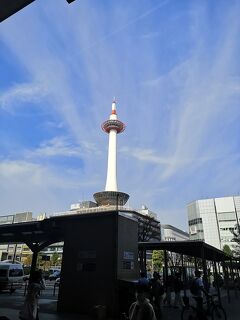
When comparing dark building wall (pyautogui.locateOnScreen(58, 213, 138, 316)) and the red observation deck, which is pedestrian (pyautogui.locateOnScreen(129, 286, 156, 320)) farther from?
the red observation deck

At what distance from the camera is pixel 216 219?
Result: 325 feet

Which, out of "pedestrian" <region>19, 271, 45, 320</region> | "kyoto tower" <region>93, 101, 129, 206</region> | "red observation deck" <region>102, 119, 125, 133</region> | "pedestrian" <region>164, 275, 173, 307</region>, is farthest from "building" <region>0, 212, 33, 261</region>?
"pedestrian" <region>19, 271, 45, 320</region>

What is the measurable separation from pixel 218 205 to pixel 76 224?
9468cm

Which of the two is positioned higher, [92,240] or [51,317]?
[92,240]

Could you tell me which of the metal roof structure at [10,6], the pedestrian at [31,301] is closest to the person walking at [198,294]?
the pedestrian at [31,301]

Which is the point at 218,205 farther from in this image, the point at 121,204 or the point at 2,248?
the point at 2,248

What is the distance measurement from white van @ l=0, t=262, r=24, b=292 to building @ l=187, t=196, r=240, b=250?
83.2m

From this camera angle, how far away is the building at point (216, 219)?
96.4m

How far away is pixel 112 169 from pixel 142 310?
98490 mm

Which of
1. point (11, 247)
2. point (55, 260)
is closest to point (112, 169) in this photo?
point (55, 260)

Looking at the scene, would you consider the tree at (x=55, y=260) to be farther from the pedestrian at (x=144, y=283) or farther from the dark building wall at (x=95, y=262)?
the pedestrian at (x=144, y=283)

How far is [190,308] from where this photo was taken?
9570mm

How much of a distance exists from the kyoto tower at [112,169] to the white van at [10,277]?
75.4m

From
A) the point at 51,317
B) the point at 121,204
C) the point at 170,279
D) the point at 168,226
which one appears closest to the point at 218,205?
the point at 121,204
